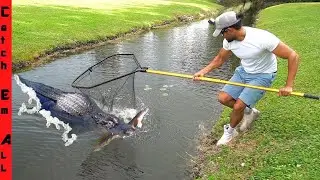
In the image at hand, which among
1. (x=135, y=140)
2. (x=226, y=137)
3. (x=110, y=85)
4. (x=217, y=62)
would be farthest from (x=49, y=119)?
(x=217, y=62)

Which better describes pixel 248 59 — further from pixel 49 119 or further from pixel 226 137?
pixel 49 119

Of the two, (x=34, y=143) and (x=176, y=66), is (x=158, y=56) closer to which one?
(x=176, y=66)

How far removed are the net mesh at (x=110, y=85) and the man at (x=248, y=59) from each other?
2.93m

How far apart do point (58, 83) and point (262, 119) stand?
433 inches

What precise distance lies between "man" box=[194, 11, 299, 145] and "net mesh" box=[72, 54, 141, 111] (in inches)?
115

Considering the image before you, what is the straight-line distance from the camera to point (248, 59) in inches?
407

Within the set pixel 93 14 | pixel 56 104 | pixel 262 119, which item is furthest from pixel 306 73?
pixel 93 14

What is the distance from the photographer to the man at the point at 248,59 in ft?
31.3

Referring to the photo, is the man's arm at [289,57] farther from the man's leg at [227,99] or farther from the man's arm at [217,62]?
the man's leg at [227,99]

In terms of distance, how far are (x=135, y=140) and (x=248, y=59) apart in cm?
434

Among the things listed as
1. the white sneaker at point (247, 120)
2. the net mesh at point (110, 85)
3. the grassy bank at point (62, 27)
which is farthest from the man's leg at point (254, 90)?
the grassy bank at point (62, 27)

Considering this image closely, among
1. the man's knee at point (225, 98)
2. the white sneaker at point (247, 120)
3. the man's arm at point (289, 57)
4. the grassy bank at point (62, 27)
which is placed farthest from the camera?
the grassy bank at point (62, 27)

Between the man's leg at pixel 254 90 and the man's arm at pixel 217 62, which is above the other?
the man's arm at pixel 217 62

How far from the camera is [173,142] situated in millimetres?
12719
